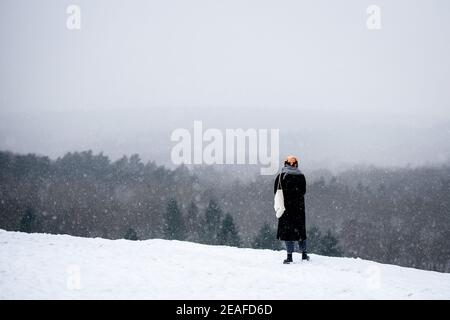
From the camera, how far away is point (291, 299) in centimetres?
737

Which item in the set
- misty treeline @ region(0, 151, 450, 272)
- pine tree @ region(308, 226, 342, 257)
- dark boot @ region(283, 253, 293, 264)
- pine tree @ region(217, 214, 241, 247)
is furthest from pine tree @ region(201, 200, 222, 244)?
dark boot @ region(283, 253, 293, 264)

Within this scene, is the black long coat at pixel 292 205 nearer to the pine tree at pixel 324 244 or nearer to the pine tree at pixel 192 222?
the pine tree at pixel 324 244

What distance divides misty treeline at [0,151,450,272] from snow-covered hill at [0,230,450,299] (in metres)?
80.7

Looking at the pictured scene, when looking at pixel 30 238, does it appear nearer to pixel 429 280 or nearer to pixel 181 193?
pixel 429 280

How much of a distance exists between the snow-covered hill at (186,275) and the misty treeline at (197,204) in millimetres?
80699

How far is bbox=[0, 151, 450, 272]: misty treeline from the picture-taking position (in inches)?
4392

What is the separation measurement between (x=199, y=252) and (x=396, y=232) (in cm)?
13328

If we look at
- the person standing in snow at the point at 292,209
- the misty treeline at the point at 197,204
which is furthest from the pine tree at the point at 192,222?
the person standing in snow at the point at 292,209

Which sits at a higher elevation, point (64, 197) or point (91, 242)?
point (91, 242)

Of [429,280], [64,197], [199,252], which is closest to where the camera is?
[429,280]

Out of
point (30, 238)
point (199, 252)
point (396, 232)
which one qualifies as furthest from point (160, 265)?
point (396, 232)

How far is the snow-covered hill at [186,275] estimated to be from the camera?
7590mm

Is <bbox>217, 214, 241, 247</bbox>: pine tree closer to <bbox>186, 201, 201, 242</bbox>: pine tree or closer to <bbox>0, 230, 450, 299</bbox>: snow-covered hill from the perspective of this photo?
<bbox>186, 201, 201, 242</bbox>: pine tree

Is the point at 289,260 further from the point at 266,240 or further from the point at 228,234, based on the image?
the point at 228,234
